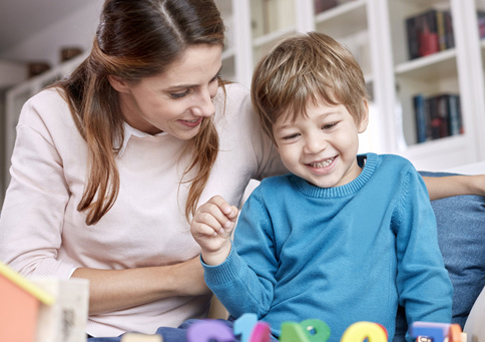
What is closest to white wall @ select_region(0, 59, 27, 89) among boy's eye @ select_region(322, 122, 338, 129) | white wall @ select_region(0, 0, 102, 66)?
white wall @ select_region(0, 0, 102, 66)

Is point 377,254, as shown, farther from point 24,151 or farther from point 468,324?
point 24,151

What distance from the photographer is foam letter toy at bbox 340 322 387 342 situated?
607mm

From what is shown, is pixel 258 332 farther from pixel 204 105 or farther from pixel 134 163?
pixel 134 163

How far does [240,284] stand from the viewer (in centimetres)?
92

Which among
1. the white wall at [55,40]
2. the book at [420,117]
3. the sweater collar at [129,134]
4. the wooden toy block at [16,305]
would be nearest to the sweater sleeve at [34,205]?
the sweater collar at [129,134]

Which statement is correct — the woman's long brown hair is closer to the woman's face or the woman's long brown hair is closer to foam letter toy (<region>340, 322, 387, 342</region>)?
the woman's face

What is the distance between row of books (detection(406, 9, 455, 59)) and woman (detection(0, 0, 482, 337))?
70.6 inches

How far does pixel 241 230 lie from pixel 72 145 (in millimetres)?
416

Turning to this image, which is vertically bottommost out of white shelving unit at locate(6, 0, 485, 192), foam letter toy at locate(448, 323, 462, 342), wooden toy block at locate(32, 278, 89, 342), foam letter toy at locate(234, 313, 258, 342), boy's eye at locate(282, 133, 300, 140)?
foam letter toy at locate(448, 323, 462, 342)

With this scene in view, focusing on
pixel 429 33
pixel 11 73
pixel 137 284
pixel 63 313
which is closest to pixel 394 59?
pixel 429 33

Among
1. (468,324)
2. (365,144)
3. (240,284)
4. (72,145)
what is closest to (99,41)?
(72,145)

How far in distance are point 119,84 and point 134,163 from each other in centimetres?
18

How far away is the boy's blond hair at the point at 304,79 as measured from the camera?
101 centimetres

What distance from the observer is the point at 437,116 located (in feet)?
8.82
